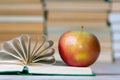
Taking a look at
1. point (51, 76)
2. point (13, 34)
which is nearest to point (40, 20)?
point (13, 34)

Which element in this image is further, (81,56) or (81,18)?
(81,18)

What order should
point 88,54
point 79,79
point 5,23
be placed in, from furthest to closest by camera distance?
point 5,23
point 88,54
point 79,79

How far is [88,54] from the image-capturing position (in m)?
0.88

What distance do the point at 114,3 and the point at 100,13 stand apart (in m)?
0.10

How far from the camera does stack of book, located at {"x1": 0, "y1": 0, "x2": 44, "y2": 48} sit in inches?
75.0

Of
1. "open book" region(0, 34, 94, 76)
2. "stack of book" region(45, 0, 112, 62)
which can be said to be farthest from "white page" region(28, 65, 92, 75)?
"stack of book" region(45, 0, 112, 62)

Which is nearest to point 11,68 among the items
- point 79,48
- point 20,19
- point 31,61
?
point 31,61

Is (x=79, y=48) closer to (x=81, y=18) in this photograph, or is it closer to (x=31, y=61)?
(x=31, y=61)

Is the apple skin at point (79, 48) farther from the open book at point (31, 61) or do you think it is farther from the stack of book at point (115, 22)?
the stack of book at point (115, 22)

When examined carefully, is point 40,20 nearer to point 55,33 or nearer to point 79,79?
point 55,33

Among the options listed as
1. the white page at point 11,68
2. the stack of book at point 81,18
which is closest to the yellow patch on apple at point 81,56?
the white page at point 11,68

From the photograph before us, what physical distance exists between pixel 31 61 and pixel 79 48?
140mm

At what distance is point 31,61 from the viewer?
887 mm

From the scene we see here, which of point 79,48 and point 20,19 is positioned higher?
point 20,19
